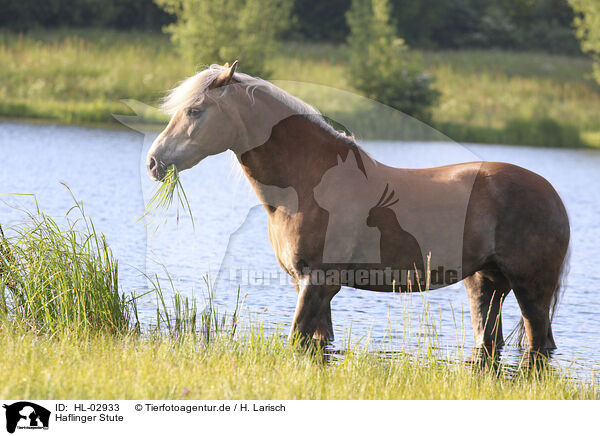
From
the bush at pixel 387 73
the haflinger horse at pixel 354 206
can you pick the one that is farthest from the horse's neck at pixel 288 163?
the bush at pixel 387 73

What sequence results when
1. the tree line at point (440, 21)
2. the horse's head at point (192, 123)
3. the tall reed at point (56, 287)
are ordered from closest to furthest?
the horse's head at point (192, 123) < the tall reed at point (56, 287) < the tree line at point (440, 21)

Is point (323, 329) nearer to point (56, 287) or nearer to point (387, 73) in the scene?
point (56, 287)

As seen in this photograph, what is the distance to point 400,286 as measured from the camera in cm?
529

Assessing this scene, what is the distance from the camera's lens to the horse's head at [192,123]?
4.59m

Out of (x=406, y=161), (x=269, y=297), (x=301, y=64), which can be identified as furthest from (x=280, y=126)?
(x=301, y=64)

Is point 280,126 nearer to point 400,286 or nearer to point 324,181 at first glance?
point 324,181

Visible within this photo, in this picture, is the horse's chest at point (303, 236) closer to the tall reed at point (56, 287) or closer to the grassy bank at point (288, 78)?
the tall reed at point (56, 287)

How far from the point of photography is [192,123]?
4613 mm

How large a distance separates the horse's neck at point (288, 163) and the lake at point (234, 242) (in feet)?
0.69

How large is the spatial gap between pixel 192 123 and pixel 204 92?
0.66 feet
